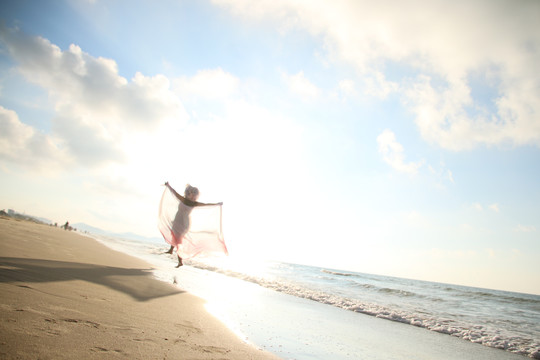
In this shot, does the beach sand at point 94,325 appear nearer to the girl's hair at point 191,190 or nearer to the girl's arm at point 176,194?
the girl's arm at point 176,194

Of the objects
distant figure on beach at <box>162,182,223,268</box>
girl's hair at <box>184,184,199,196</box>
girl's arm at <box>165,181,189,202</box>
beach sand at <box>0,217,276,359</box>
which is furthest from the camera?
girl's hair at <box>184,184,199,196</box>

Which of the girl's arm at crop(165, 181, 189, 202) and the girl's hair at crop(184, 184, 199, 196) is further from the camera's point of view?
the girl's hair at crop(184, 184, 199, 196)

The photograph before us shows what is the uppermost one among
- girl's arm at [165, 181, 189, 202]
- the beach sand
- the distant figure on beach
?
girl's arm at [165, 181, 189, 202]

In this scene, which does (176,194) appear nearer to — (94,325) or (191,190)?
(191,190)

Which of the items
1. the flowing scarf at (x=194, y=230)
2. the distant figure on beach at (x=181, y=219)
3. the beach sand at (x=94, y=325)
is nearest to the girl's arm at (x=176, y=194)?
the distant figure on beach at (x=181, y=219)

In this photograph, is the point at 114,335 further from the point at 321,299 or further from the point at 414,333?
the point at 321,299

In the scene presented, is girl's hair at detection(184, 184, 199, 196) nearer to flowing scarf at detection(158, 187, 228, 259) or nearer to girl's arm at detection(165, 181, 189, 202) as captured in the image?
girl's arm at detection(165, 181, 189, 202)

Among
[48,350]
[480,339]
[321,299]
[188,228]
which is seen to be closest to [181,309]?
[48,350]

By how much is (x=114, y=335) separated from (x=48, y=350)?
702 millimetres

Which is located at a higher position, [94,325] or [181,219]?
[181,219]

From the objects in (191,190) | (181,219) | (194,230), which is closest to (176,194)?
(191,190)

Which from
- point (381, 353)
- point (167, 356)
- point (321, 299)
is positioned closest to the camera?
point (167, 356)

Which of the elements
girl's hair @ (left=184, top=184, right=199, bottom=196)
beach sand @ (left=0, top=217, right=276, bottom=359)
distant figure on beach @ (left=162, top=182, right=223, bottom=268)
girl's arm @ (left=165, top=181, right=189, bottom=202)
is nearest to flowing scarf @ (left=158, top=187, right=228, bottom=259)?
distant figure on beach @ (left=162, top=182, right=223, bottom=268)

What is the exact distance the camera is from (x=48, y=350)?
1.87m
